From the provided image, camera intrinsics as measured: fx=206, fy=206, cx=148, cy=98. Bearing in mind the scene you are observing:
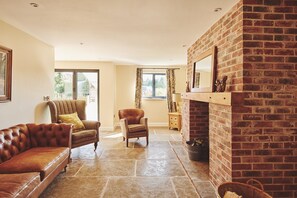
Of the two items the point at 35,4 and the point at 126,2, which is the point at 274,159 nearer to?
the point at 126,2

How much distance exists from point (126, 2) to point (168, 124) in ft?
17.7

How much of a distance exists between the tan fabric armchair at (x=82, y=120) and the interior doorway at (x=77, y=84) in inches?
69.3

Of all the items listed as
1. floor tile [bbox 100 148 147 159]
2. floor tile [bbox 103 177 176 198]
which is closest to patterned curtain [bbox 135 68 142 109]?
floor tile [bbox 100 148 147 159]

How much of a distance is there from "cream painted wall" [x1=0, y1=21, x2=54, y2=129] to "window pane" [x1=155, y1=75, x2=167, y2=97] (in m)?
3.82

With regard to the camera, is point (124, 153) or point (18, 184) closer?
point (18, 184)

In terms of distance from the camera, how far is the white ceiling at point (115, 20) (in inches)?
91.7

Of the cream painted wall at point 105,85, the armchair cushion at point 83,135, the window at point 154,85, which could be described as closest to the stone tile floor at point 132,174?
the armchair cushion at point 83,135

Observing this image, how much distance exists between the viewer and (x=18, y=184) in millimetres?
1834

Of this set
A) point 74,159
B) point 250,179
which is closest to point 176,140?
point 74,159

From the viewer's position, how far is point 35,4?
2.33m

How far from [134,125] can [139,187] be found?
235cm

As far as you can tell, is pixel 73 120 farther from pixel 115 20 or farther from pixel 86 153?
pixel 115 20

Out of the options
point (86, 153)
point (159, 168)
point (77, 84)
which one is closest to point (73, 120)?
point (86, 153)

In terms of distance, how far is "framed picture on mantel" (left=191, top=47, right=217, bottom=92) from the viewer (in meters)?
2.79
